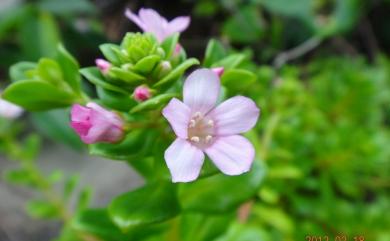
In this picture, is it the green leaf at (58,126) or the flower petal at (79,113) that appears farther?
the green leaf at (58,126)

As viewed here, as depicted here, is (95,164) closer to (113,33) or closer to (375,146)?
(113,33)

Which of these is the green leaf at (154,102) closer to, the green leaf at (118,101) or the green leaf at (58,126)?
the green leaf at (118,101)

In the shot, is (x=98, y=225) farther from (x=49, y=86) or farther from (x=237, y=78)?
(x=237, y=78)

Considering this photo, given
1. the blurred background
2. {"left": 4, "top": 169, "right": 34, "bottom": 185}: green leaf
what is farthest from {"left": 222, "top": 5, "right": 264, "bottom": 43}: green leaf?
{"left": 4, "top": 169, "right": 34, "bottom": 185}: green leaf

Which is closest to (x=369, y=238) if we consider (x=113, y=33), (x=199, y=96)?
(x=199, y=96)

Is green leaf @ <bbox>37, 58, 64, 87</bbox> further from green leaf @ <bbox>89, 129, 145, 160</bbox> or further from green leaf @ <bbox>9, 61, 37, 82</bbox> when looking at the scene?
green leaf @ <bbox>89, 129, 145, 160</bbox>

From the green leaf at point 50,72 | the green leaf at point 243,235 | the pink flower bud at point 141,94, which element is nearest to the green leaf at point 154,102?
the pink flower bud at point 141,94

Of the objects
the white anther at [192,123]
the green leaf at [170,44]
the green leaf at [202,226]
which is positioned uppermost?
the green leaf at [170,44]

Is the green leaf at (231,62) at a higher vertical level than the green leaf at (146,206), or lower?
higher
